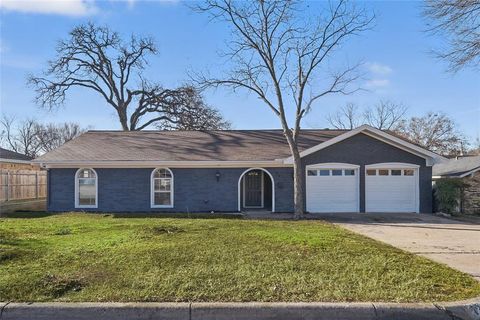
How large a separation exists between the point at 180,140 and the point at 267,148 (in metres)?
4.86

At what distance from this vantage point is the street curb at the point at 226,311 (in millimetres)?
5086

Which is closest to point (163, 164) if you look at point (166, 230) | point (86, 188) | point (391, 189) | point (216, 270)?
point (86, 188)

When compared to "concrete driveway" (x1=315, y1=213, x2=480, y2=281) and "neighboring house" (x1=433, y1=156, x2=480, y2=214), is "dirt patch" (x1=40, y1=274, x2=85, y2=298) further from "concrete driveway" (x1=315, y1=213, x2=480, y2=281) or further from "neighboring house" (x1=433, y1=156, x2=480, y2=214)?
"neighboring house" (x1=433, y1=156, x2=480, y2=214)

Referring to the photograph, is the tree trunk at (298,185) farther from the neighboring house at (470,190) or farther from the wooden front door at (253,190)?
the neighboring house at (470,190)

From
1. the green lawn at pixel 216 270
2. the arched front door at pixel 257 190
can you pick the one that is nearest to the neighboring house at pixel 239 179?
the arched front door at pixel 257 190

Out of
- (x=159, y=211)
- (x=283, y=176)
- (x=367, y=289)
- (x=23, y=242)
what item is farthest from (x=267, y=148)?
(x=367, y=289)

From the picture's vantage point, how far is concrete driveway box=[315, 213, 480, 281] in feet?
28.9

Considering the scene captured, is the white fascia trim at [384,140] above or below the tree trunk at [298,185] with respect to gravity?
above

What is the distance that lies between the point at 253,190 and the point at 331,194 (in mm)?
4128

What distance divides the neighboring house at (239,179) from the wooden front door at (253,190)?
2146mm

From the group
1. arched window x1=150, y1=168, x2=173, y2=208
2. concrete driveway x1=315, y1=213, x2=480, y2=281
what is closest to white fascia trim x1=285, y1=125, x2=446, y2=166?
concrete driveway x1=315, y1=213, x2=480, y2=281

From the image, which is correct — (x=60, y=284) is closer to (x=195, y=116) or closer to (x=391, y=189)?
(x=391, y=189)

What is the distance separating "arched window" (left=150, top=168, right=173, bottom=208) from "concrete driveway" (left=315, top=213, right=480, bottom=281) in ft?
22.3

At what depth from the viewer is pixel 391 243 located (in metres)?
10.7
